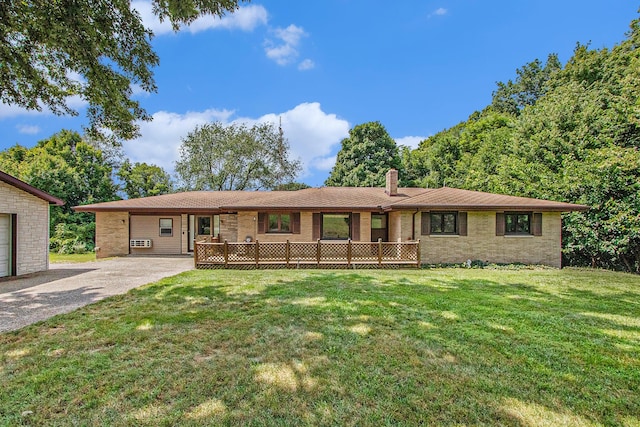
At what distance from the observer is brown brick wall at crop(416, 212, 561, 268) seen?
501 inches

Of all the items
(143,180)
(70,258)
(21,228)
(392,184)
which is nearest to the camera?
(21,228)

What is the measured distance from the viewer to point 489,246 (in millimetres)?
12766

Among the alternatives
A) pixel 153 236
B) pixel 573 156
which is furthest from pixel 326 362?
pixel 573 156

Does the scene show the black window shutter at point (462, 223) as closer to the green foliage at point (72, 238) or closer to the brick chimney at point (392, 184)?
the brick chimney at point (392, 184)

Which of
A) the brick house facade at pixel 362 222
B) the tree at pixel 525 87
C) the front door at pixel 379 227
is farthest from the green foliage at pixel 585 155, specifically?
the tree at pixel 525 87

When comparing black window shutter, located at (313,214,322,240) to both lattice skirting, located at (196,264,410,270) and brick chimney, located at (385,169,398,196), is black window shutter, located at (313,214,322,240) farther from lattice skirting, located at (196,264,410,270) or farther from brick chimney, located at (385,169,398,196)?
brick chimney, located at (385,169,398,196)

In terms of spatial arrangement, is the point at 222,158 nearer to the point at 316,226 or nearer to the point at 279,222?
the point at 279,222

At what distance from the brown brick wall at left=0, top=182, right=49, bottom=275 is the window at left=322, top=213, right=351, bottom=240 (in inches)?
412

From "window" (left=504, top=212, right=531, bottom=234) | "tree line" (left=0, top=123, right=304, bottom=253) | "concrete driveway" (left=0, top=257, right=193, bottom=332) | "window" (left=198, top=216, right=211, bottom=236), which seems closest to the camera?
"concrete driveway" (left=0, top=257, right=193, bottom=332)

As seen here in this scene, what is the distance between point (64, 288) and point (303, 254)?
751 cm

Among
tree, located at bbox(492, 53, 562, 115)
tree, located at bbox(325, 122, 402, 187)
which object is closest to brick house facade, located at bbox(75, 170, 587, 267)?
tree, located at bbox(325, 122, 402, 187)

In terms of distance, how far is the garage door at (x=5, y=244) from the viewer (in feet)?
30.8

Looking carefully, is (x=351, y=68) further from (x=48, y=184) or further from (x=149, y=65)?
(x=48, y=184)

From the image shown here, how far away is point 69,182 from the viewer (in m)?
21.4
